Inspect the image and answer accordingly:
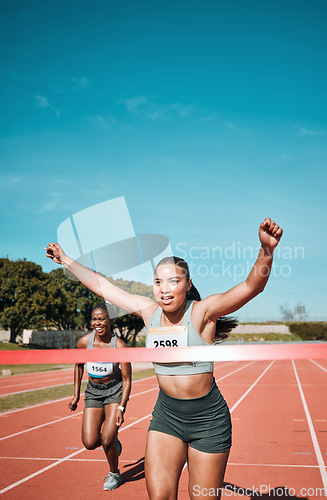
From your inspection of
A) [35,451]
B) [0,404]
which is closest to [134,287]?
[0,404]

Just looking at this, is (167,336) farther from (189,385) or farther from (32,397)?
(32,397)

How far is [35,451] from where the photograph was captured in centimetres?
788

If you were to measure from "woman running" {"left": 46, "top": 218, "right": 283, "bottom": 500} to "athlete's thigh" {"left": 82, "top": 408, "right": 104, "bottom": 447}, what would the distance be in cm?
254

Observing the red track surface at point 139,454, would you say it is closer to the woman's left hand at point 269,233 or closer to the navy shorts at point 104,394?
the navy shorts at point 104,394

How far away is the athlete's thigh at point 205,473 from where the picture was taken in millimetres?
2861

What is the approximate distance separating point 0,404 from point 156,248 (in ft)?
32.7

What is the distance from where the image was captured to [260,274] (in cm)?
266

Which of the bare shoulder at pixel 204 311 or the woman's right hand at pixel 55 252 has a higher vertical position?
the woman's right hand at pixel 55 252

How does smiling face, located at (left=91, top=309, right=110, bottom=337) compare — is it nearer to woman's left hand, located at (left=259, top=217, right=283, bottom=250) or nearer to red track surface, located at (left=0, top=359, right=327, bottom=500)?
red track surface, located at (left=0, top=359, right=327, bottom=500)

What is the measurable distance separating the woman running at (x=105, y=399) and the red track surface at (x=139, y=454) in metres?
0.57

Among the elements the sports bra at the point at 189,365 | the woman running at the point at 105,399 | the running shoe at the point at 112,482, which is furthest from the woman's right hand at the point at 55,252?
the running shoe at the point at 112,482

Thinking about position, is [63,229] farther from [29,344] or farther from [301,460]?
[29,344]

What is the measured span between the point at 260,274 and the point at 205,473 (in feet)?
4.20

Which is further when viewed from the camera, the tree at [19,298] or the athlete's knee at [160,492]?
the tree at [19,298]
